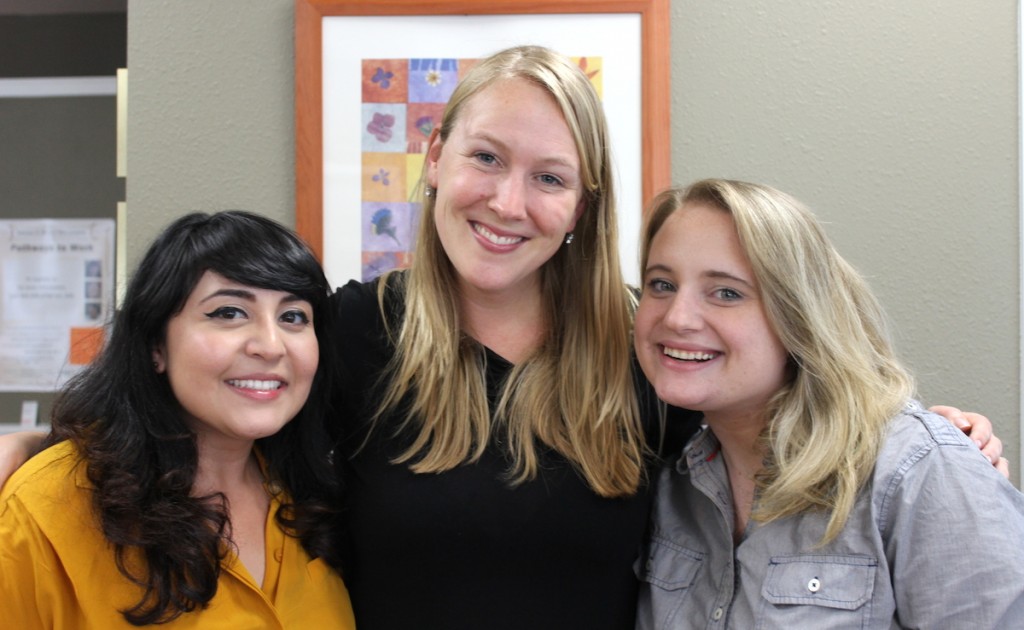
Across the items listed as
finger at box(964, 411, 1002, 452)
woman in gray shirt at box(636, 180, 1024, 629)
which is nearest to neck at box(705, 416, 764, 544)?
woman in gray shirt at box(636, 180, 1024, 629)

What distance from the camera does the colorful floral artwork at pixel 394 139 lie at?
1859mm

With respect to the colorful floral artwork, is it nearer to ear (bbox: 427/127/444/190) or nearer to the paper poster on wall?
ear (bbox: 427/127/444/190)

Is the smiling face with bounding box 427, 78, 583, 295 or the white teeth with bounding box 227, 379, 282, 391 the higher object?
the smiling face with bounding box 427, 78, 583, 295

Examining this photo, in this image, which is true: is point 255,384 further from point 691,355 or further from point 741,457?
point 741,457

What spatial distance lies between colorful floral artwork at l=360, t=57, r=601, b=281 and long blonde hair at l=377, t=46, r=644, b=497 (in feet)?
1.17

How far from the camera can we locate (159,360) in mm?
1210

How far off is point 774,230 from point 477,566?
691 millimetres

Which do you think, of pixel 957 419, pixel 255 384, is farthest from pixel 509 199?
pixel 957 419

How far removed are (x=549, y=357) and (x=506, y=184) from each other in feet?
1.07

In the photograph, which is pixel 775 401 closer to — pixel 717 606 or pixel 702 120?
pixel 717 606

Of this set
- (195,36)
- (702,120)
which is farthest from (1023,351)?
(195,36)

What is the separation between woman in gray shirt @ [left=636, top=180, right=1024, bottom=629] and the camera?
1075 millimetres

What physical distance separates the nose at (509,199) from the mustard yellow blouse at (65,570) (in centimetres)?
67

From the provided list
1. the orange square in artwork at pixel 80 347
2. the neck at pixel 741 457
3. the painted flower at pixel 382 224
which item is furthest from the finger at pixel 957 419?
the orange square in artwork at pixel 80 347
